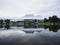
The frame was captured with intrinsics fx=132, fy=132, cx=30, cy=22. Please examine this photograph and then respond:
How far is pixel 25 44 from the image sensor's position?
39.7 feet

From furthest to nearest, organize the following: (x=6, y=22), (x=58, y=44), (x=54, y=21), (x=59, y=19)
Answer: (x=6, y=22) → (x=59, y=19) → (x=54, y=21) → (x=58, y=44)

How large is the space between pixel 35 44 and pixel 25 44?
97 centimetres

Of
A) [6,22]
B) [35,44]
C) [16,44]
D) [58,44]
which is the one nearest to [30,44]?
[35,44]

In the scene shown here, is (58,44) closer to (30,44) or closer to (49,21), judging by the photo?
(30,44)

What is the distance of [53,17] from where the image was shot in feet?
213

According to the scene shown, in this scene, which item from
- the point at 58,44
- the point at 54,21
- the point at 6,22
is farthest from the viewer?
the point at 6,22

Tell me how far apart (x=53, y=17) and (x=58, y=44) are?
5385cm

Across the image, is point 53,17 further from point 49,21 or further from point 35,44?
point 35,44

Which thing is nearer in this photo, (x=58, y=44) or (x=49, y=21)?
(x=58, y=44)

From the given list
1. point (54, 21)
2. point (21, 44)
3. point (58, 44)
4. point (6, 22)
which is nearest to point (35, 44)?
point (21, 44)

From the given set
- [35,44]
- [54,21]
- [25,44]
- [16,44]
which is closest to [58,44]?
[35,44]

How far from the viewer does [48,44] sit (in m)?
12.2

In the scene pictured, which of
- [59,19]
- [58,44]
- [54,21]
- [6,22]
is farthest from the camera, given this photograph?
[6,22]

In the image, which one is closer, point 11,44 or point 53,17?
point 11,44
